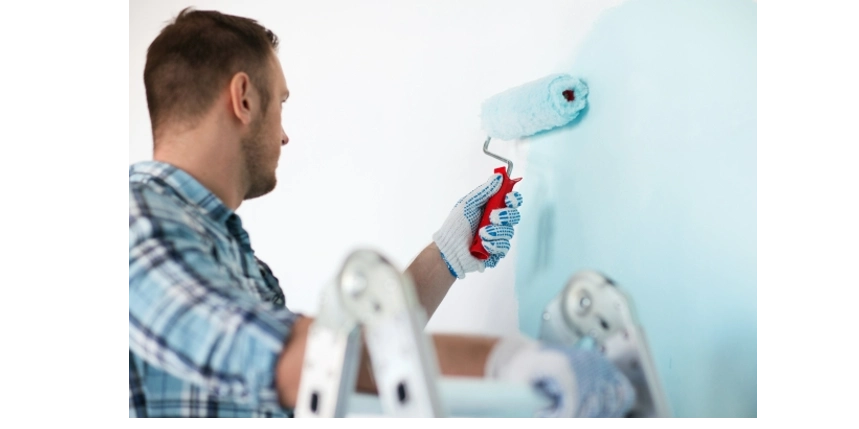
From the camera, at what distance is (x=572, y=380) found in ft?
2.48

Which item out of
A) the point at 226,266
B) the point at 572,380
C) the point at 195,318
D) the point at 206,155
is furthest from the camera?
A: the point at 206,155

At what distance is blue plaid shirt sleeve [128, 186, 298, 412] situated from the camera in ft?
2.74

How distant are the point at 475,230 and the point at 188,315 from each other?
2.38ft

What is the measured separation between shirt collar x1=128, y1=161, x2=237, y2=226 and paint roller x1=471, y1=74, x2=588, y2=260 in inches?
18.8

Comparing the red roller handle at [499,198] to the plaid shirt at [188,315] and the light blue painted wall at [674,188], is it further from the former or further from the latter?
the plaid shirt at [188,315]

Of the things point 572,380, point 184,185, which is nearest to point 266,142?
point 184,185

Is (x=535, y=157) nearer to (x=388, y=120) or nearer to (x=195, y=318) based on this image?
(x=388, y=120)

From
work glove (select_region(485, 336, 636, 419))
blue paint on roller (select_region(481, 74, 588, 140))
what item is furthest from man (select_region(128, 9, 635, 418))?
blue paint on roller (select_region(481, 74, 588, 140))

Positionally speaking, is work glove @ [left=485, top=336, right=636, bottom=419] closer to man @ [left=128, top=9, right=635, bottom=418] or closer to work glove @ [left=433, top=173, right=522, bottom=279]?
man @ [left=128, top=9, right=635, bottom=418]

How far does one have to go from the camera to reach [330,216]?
1.90 metres
